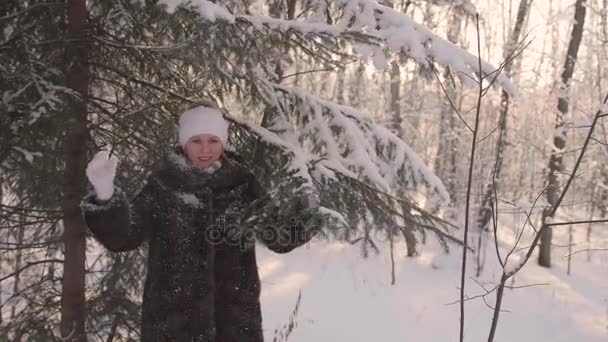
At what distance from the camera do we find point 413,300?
10062mm

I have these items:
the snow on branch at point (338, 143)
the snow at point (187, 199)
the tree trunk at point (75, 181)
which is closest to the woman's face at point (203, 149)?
the snow at point (187, 199)

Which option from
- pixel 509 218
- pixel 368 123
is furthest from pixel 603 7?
pixel 509 218

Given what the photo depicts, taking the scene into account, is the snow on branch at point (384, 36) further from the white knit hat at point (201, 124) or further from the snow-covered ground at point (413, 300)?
the snow-covered ground at point (413, 300)

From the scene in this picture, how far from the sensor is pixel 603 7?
1128 cm

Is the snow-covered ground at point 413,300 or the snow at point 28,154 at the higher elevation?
the snow at point 28,154

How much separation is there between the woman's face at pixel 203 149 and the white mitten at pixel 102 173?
1.35ft

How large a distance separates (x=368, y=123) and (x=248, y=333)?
6.03 feet

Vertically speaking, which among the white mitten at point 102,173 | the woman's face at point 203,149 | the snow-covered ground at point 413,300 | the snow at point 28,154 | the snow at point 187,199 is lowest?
the snow-covered ground at point 413,300

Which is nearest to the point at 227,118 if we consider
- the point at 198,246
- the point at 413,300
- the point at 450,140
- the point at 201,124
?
the point at 201,124

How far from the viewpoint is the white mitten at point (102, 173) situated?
224 cm

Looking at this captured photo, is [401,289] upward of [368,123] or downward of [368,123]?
downward

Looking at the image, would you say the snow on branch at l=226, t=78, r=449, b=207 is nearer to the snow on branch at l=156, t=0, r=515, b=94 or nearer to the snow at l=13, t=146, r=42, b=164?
the snow on branch at l=156, t=0, r=515, b=94

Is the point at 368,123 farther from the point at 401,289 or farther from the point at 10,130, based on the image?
the point at 401,289

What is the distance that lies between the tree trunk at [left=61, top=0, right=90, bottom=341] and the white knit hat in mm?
731
